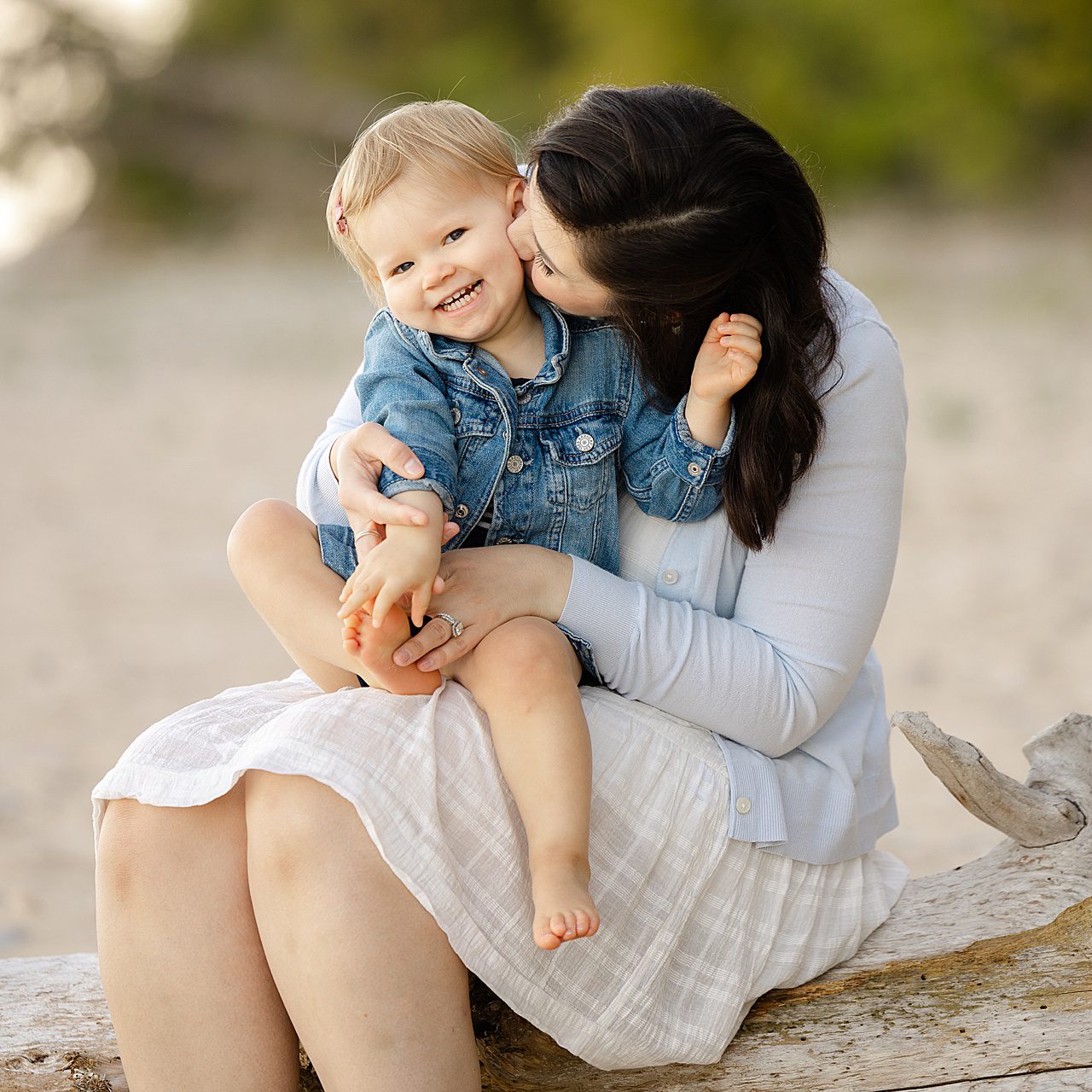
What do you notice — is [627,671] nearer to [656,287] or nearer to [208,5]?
[656,287]

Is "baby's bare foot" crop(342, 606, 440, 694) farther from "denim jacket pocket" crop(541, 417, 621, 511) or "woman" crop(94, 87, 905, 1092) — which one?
"denim jacket pocket" crop(541, 417, 621, 511)

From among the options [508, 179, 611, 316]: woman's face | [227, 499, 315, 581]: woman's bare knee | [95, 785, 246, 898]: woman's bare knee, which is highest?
[508, 179, 611, 316]: woman's face

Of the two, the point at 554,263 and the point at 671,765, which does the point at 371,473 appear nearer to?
the point at 554,263

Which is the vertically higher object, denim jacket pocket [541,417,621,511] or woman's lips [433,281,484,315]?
woman's lips [433,281,484,315]

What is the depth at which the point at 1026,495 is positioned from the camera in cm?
597

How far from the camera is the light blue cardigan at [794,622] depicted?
5.28ft

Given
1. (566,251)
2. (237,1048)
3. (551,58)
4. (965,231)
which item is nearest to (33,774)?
(237,1048)

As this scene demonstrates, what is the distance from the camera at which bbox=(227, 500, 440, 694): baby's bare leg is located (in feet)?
5.27

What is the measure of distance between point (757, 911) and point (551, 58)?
15.6 m

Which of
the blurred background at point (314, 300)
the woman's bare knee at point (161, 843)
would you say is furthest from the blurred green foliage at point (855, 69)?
the woman's bare knee at point (161, 843)

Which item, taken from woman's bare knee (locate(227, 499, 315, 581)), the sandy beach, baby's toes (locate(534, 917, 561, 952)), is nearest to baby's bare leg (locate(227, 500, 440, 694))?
woman's bare knee (locate(227, 499, 315, 581))

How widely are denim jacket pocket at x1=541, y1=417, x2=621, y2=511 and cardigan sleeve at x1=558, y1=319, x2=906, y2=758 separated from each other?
4.1 inches

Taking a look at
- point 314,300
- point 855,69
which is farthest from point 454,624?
point 855,69

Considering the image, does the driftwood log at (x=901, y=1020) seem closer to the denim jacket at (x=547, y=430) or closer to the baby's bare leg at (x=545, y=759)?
the baby's bare leg at (x=545, y=759)
